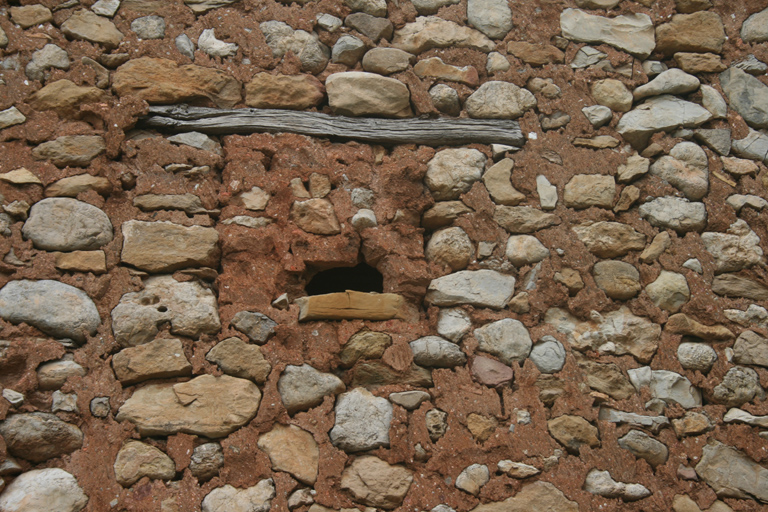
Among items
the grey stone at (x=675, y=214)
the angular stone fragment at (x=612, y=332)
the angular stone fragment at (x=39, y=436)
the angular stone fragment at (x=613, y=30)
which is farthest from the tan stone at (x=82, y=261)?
the angular stone fragment at (x=613, y=30)

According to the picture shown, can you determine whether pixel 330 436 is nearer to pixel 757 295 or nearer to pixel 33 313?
pixel 33 313

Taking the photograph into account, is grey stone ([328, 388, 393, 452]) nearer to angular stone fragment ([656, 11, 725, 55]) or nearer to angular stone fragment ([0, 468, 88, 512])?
angular stone fragment ([0, 468, 88, 512])

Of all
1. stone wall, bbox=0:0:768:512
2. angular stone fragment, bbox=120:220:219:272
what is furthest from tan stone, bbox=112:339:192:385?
angular stone fragment, bbox=120:220:219:272

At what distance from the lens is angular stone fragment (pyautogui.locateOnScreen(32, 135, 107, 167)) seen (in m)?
2.53

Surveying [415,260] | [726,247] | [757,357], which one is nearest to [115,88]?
[415,260]

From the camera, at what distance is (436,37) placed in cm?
304

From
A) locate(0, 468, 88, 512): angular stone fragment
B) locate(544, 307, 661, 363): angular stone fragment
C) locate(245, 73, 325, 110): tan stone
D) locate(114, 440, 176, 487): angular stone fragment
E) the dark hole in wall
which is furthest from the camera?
the dark hole in wall

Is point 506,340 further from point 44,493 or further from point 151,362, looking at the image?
point 44,493

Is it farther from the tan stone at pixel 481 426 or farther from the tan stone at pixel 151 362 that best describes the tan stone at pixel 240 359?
the tan stone at pixel 481 426

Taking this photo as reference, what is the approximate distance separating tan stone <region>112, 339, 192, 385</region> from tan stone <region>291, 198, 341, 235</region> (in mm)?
724

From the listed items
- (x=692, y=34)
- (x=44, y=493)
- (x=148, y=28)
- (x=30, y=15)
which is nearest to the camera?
(x=44, y=493)

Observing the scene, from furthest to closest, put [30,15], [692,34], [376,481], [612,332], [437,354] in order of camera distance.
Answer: [692,34] → [30,15] → [612,332] → [437,354] → [376,481]

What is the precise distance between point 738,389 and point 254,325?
1.99 metres

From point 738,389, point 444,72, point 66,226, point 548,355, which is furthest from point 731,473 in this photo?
point 66,226
